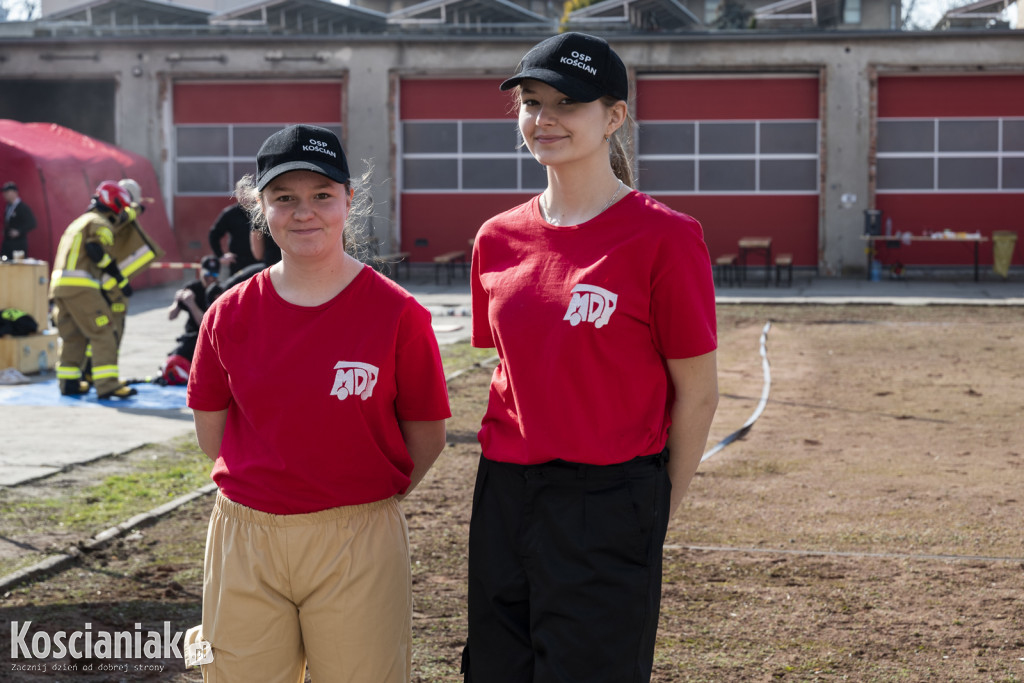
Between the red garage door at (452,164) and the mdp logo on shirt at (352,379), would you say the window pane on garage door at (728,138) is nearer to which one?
the red garage door at (452,164)

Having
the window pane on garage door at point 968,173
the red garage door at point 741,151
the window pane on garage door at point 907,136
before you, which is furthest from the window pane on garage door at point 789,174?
the window pane on garage door at point 968,173

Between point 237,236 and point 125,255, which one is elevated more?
point 237,236

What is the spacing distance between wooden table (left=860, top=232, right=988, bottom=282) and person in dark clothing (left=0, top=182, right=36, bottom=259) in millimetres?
16836

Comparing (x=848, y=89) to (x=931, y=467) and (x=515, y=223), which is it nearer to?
(x=931, y=467)

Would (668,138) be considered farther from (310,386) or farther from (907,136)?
(310,386)

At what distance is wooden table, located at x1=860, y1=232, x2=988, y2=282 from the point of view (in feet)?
81.0

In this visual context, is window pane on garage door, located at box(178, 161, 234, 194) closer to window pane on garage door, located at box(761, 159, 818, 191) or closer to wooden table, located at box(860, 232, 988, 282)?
window pane on garage door, located at box(761, 159, 818, 191)

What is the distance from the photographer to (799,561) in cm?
603

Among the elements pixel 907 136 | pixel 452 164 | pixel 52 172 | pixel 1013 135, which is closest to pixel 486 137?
pixel 452 164

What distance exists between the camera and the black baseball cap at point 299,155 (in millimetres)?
2926

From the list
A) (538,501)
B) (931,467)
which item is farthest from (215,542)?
(931,467)

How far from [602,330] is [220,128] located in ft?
87.8

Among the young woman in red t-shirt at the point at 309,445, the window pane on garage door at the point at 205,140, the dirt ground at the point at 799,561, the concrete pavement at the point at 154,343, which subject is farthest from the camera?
the window pane on garage door at the point at 205,140

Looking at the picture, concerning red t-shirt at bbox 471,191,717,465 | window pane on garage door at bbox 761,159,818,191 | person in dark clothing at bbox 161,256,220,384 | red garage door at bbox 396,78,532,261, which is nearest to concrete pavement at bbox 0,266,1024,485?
person in dark clothing at bbox 161,256,220,384
